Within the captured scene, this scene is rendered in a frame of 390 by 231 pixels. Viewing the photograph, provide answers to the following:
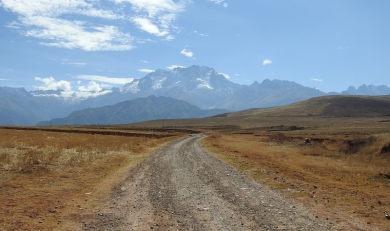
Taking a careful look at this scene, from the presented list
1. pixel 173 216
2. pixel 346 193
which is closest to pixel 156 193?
pixel 173 216

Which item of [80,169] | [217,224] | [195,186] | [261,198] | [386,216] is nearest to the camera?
[217,224]

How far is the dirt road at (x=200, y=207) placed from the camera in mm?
10430

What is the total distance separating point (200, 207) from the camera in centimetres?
1271

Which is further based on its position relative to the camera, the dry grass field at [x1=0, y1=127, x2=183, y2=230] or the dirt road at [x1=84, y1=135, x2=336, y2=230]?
the dry grass field at [x1=0, y1=127, x2=183, y2=230]

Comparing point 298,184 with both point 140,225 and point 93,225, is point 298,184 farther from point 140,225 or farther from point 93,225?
point 93,225

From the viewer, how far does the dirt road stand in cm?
1043

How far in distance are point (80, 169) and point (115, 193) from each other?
869cm

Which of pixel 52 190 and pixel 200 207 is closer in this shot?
pixel 200 207

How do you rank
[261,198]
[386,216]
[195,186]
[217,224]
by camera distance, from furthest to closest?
[195,186], [261,198], [386,216], [217,224]

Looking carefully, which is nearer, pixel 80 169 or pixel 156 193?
pixel 156 193

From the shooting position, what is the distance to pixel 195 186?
56.3 feet

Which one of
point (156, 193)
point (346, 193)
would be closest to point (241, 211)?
point (156, 193)

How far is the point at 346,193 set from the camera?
1552 cm

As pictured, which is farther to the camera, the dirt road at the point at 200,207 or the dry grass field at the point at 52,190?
the dry grass field at the point at 52,190
